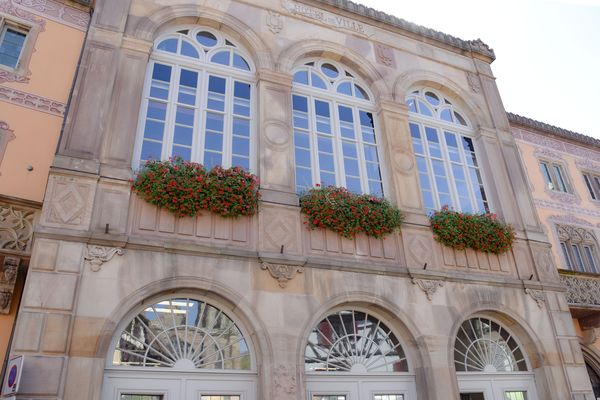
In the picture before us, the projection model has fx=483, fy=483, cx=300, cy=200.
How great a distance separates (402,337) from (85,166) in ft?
19.2

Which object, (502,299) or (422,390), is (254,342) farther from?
(502,299)

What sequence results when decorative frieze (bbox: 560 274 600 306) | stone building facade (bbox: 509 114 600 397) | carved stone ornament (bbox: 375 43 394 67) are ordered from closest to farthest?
carved stone ornament (bbox: 375 43 394 67) → decorative frieze (bbox: 560 274 600 306) → stone building facade (bbox: 509 114 600 397)

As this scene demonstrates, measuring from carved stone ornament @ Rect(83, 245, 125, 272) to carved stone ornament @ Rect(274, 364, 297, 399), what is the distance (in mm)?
2802

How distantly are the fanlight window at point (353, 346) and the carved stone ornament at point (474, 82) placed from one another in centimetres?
715

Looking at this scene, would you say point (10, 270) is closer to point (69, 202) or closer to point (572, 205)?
point (69, 202)

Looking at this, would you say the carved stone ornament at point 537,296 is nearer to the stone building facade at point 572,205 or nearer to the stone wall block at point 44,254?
the stone building facade at point 572,205

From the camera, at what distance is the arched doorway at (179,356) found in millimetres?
6430

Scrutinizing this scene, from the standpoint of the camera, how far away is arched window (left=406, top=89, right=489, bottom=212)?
1048 centimetres

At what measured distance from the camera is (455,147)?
1142 centimetres

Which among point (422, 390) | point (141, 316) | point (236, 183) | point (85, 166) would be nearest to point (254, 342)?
point (141, 316)

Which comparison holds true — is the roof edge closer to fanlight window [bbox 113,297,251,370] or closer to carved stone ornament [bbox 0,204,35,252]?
fanlight window [bbox 113,297,251,370]

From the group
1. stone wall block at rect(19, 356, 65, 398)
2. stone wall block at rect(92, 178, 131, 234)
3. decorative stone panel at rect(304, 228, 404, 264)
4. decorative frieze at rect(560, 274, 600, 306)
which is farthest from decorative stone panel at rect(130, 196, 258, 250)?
decorative frieze at rect(560, 274, 600, 306)

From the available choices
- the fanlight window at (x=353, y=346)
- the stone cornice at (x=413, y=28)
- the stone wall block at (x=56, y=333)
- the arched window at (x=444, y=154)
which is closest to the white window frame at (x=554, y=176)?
the stone cornice at (x=413, y=28)

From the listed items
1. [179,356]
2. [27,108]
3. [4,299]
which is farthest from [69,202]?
[27,108]
